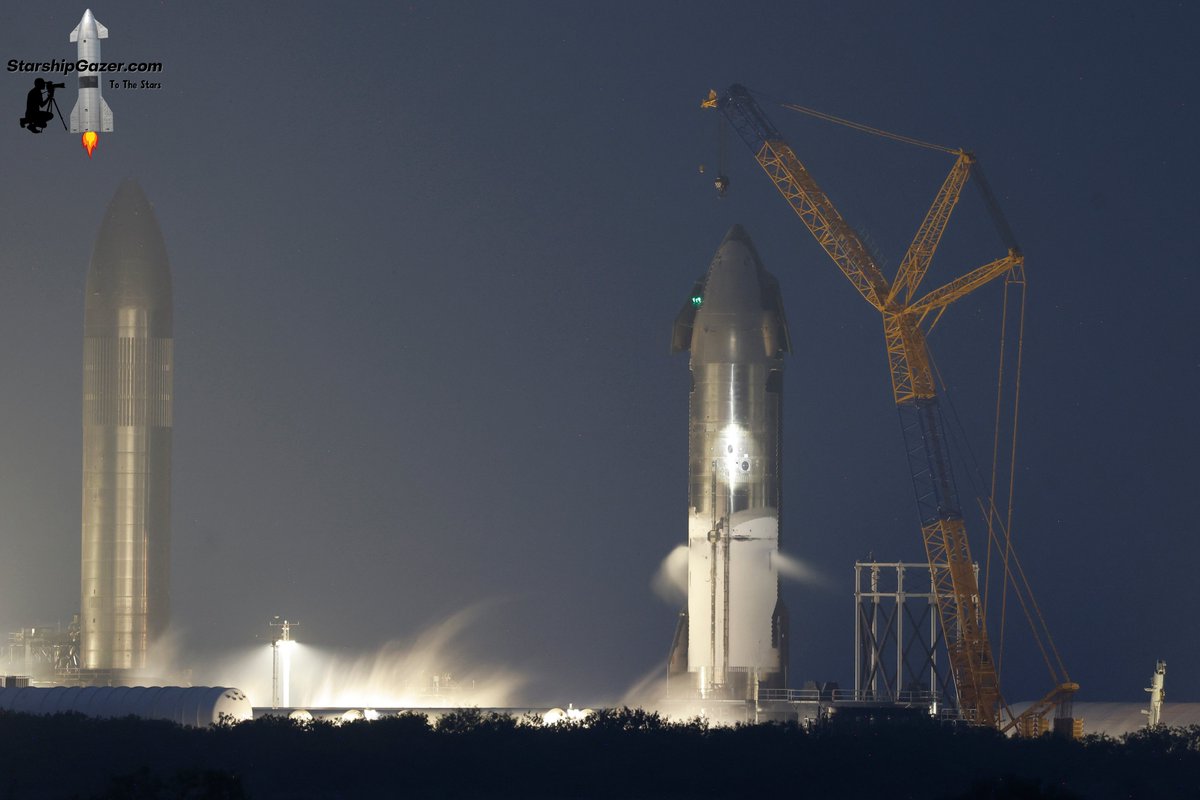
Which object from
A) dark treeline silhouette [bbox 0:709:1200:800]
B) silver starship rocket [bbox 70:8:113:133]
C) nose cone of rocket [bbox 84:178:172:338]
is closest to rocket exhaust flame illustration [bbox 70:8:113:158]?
silver starship rocket [bbox 70:8:113:133]

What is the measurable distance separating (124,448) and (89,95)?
920 inches

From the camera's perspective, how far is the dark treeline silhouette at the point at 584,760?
325 feet

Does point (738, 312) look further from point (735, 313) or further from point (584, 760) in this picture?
point (584, 760)

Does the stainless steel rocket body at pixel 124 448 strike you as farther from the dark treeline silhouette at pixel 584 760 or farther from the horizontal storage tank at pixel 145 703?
the dark treeline silhouette at pixel 584 760

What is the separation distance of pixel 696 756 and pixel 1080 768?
15.0 metres

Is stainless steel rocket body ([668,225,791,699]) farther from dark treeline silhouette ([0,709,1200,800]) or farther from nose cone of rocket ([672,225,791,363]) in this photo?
dark treeline silhouette ([0,709,1200,800])

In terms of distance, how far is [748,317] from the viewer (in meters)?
123

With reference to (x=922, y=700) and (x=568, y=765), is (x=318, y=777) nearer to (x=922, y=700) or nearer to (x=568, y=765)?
(x=568, y=765)

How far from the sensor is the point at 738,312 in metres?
123

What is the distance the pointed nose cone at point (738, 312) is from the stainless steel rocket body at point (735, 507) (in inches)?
1.8

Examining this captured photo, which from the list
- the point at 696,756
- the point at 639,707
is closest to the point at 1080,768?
the point at 696,756

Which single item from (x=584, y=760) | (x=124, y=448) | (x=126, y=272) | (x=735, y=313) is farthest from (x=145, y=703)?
(x=735, y=313)

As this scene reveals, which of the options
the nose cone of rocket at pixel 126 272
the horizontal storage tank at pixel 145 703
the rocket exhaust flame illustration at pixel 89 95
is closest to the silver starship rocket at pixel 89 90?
the rocket exhaust flame illustration at pixel 89 95

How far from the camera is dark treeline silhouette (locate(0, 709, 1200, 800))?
9894 centimetres
